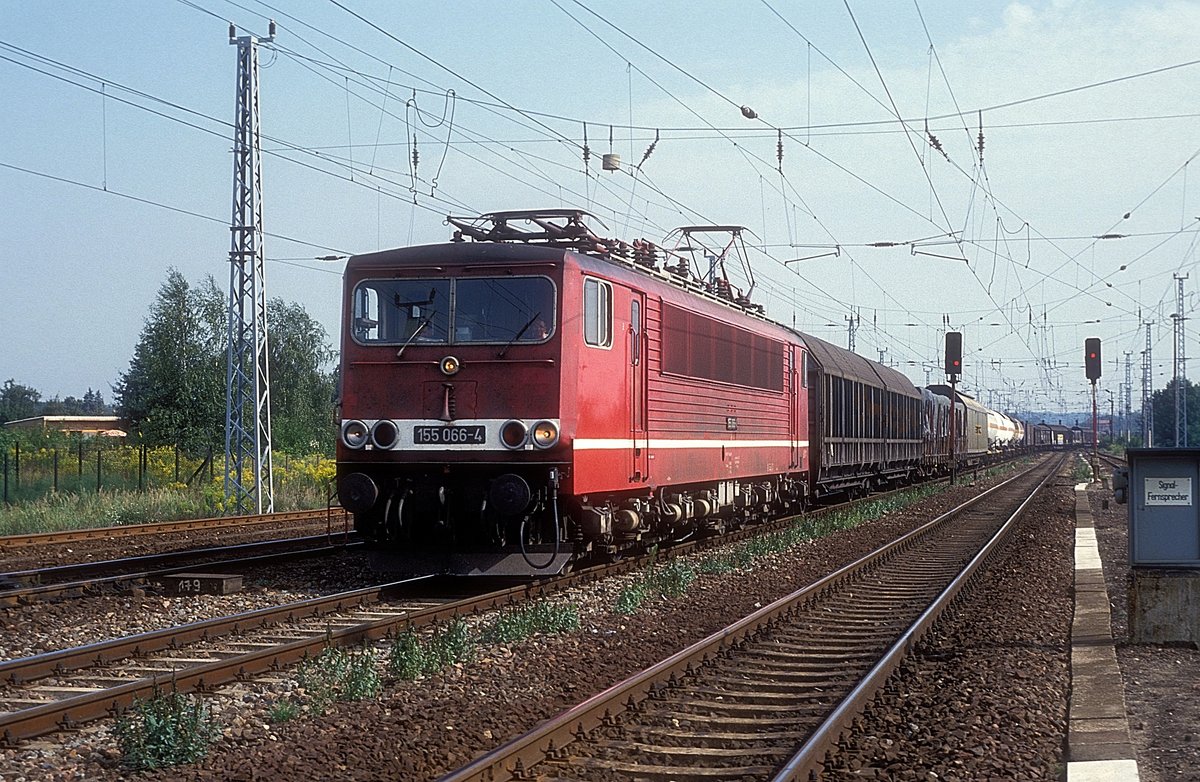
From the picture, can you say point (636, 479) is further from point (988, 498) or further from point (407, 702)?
point (988, 498)

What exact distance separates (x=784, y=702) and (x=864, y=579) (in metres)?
7.04

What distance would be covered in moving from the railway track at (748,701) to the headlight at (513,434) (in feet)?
9.37

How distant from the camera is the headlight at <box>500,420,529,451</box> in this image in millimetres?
12492

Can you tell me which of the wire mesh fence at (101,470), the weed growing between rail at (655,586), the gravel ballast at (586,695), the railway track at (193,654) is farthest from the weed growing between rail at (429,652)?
the wire mesh fence at (101,470)

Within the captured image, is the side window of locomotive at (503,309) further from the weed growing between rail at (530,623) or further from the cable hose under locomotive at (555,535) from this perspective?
the weed growing between rail at (530,623)

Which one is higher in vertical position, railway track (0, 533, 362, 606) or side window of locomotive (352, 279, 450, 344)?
side window of locomotive (352, 279, 450, 344)

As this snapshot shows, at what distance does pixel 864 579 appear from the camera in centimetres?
1510

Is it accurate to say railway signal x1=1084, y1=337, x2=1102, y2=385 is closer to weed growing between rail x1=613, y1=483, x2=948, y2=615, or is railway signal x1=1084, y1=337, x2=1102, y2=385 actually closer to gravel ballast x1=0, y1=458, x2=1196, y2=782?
weed growing between rail x1=613, y1=483, x2=948, y2=615

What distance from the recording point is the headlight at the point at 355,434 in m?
12.9

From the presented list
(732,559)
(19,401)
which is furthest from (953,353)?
(19,401)

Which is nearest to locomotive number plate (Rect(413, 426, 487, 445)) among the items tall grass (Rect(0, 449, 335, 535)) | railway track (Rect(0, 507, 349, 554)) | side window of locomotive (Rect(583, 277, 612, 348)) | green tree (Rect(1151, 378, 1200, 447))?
side window of locomotive (Rect(583, 277, 612, 348))

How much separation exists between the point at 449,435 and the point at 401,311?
4.75 ft

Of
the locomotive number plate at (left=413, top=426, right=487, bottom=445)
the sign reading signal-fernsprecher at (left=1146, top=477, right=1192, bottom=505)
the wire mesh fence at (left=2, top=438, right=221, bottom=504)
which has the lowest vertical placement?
the wire mesh fence at (left=2, top=438, right=221, bottom=504)

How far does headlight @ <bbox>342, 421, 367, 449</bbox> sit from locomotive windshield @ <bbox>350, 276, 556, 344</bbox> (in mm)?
882
